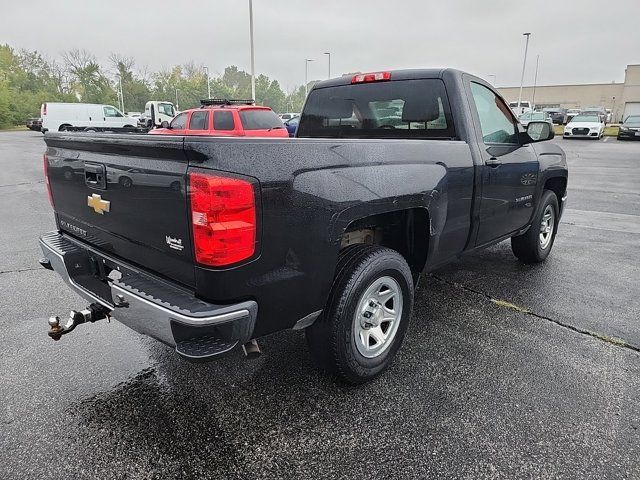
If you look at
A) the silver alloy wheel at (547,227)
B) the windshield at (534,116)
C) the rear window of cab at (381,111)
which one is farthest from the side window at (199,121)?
the windshield at (534,116)

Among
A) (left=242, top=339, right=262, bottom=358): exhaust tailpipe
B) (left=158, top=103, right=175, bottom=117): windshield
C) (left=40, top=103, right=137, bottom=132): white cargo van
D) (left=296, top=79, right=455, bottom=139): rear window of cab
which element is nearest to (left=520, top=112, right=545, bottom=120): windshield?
(left=158, top=103, right=175, bottom=117): windshield

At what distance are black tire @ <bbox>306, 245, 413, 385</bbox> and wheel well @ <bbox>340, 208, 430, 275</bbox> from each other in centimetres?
28

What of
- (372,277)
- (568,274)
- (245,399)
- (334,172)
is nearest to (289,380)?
(245,399)

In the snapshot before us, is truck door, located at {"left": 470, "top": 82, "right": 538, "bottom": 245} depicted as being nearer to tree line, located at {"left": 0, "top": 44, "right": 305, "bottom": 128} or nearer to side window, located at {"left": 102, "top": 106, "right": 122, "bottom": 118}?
side window, located at {"left": 102, "top": 106, "right": 122, "bottom": 118}

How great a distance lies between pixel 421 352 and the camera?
3176 millimetres

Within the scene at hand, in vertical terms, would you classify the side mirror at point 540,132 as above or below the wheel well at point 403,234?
above

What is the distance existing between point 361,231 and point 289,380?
1.08m

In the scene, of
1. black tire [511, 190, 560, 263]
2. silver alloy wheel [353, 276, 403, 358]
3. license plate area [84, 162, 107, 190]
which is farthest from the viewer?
black tire [511, 190, 560, 263]

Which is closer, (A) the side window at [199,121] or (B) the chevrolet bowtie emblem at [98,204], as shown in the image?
(B) the chevrolet bowtie emblem at [98,204]

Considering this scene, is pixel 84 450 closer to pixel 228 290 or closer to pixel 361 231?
pixel 228 290

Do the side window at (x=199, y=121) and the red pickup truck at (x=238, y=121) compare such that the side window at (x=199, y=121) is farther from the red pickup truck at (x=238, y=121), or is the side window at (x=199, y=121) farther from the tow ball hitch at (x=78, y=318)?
the tow ball hitch at (x=78, y=318)

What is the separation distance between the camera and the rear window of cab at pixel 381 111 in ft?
11.4

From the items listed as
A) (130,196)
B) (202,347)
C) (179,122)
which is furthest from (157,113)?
(202,347)

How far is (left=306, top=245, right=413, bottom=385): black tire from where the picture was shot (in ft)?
8.17
